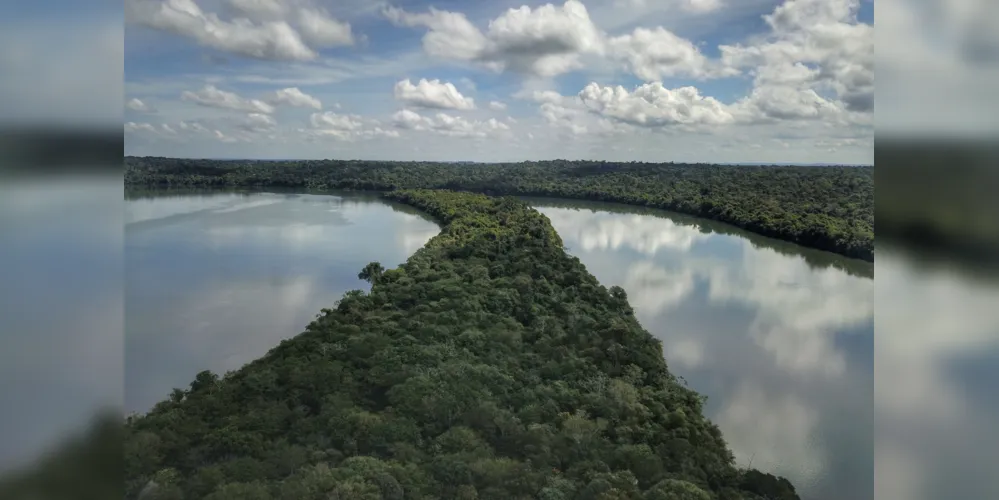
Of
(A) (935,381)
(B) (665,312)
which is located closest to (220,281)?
(B) (665,312)

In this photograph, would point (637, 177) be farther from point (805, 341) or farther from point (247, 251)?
point (247, 251)

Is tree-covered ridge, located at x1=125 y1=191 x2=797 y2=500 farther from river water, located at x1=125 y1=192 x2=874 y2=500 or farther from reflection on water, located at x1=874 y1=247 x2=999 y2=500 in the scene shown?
reflection on water, located at x1=874 y1=247 x2=999 y2=500

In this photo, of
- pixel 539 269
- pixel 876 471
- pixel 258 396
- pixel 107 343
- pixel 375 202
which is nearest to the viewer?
pixel 107 343

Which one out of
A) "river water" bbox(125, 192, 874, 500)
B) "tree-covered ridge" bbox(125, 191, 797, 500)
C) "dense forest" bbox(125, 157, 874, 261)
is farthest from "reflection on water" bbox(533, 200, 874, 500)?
"dense forest" bbox(125, 157, 874, 261)

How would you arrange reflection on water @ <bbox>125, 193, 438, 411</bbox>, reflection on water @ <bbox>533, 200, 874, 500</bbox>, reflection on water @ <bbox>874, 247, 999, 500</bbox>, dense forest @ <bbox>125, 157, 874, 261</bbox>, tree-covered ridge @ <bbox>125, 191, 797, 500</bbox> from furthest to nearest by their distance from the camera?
dense forest @ <bbox>125, 157, 874, 261</bbox>
reflection on water @ <bbox>125, 193, 438, 411</bbox>
reflection on water @ <bbox>533, 200, 874, 500</bbox>
tree-covered ridge @ <bbox>125, 191, 797, 500</bbox>
reflection on water @ <bbox>874, 247, 999, 500</bbox>

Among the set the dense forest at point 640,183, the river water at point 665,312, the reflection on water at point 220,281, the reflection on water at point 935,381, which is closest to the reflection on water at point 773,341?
the river water at point 665,312

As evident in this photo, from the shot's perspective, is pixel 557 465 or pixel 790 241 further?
pixel 790 241

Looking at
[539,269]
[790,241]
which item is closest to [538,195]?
[790,241]
